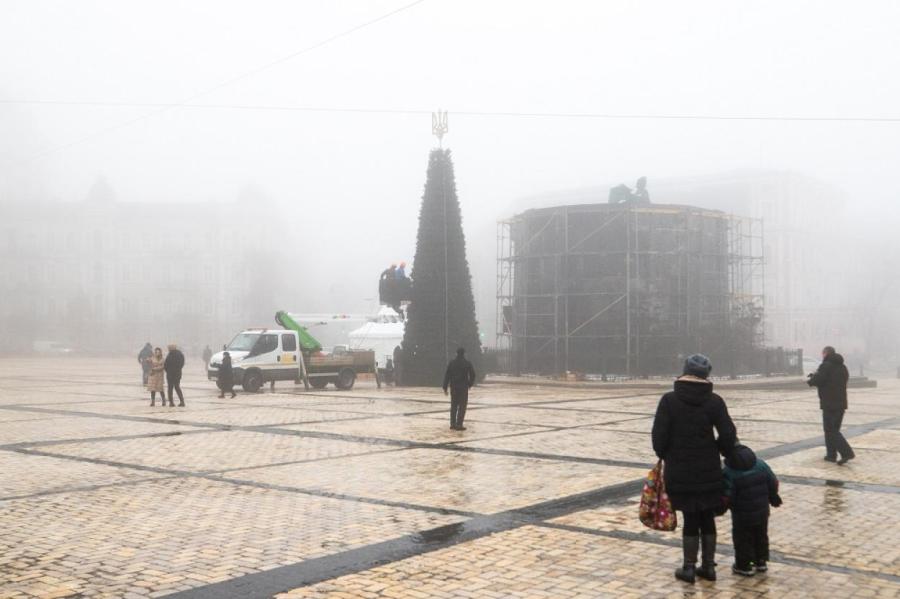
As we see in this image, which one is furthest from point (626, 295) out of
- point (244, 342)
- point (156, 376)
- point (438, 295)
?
point (156, 376)

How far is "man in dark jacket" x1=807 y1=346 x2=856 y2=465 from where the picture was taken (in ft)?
40.7

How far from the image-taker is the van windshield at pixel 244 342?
2897 cm

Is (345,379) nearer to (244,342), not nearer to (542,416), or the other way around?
(244,342)

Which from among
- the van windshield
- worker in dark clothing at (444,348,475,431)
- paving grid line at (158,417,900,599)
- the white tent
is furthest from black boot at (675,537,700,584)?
the white tent

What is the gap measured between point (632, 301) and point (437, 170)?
35.7 feet

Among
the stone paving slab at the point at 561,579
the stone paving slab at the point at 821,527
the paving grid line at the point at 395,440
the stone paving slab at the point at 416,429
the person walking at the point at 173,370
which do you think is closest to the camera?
the stone paving slab at the point at 561,579

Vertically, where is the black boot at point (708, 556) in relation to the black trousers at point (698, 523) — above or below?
below

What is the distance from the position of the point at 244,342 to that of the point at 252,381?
1800 mm

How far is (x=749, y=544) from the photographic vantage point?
6.57 metres

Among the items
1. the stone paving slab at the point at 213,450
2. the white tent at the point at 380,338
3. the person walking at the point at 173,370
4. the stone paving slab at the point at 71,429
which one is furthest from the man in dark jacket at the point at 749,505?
the white tent at the point at 380,338

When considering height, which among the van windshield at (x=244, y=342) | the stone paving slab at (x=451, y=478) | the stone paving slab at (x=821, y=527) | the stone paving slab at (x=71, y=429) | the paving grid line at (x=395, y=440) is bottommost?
the stone paving slab at (x=821, y=527)

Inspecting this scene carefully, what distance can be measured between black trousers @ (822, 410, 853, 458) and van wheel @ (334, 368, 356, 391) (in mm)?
19249

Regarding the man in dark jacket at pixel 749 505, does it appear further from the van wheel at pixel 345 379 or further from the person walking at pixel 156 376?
the van wheel at pixel 345 379

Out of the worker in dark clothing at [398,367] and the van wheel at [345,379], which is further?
the worker in dark clothing at [398,367]
